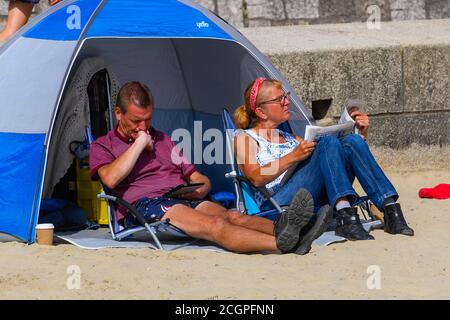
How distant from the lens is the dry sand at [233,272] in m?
5.20

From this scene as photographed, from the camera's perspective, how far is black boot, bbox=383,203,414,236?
6.30 m

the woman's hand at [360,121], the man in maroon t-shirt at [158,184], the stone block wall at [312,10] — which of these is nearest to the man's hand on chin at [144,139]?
the man in maroon t-shirt at [158,184]

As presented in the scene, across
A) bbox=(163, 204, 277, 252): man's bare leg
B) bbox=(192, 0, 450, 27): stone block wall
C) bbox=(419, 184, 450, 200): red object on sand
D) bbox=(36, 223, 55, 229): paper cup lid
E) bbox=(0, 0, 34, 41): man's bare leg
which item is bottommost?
bbox=(419, 184, 450, 200): red object on sand

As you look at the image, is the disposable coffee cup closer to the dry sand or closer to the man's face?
the dry sand

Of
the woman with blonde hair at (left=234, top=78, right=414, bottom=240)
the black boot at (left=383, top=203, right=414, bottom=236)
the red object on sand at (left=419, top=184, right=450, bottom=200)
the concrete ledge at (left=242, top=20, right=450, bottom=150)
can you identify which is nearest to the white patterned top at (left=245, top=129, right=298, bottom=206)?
the woman with blonde hair at (left=234, top=78, right=414, bottom=240)

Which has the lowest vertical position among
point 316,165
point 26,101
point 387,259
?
point 387,259

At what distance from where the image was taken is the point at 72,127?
6770 millimetres

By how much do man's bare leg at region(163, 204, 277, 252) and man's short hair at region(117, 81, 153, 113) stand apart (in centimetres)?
63

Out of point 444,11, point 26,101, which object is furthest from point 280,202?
point 444,11

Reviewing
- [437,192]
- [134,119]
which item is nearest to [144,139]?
[134,119]

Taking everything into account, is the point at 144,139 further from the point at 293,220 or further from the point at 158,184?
the point at 293,220

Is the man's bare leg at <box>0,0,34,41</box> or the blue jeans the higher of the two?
the man's bare leg at <box>0,0,34,41</box>

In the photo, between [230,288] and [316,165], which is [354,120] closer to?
[316,165]

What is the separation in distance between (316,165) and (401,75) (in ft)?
8.56
